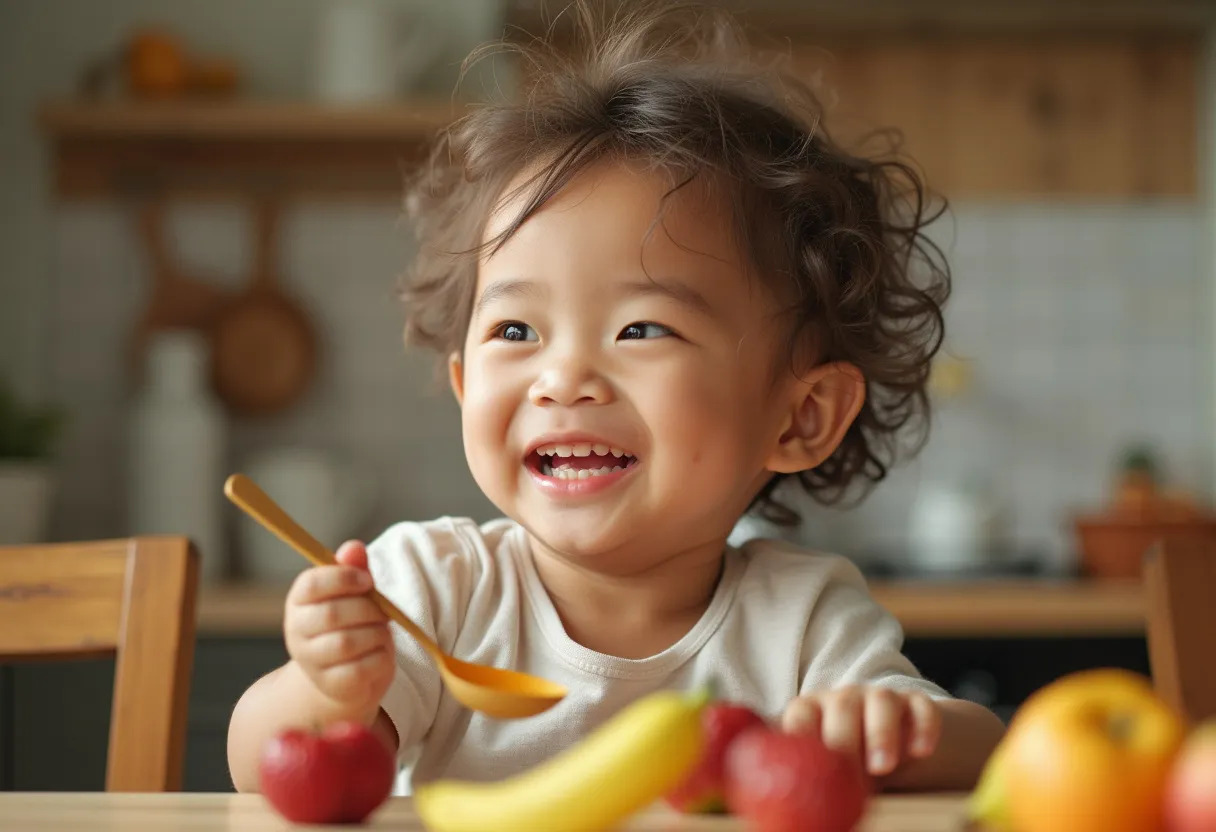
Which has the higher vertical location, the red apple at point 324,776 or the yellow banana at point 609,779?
the yellow banana at point 609,779

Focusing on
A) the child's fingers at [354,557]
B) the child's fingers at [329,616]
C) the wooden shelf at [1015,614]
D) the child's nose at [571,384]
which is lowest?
the wooden shelf at [1015,614]

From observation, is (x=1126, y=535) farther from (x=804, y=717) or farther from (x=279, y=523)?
(x=279, y=523)

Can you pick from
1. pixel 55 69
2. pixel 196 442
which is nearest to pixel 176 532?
pixel 196 442

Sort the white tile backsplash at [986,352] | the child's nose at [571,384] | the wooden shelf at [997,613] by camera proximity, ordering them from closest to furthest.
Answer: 1. the child's nose at [571,384]
2. the wooden shelf at [997,613]
3. the white tile backsplash at [986,352]

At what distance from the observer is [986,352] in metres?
3.05

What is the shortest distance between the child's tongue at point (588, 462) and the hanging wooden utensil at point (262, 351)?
1951 millimetres

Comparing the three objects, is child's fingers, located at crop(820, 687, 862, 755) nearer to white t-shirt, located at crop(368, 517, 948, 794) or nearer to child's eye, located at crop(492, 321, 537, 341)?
white t-shirt, located at crop(368, 517, 948, 794)

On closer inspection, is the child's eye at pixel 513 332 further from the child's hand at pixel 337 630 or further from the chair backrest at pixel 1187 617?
the chair backrest at pixel 1187 617

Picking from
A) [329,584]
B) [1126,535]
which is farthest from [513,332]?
[1126,535]


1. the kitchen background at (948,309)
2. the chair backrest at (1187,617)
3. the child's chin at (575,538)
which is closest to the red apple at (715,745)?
the child's chin at (575,538)

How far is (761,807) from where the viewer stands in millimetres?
557

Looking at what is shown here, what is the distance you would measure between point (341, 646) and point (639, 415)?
326 millimetres

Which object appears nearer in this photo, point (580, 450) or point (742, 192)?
point (580, 450)

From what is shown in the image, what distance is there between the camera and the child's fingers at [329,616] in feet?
2.54
